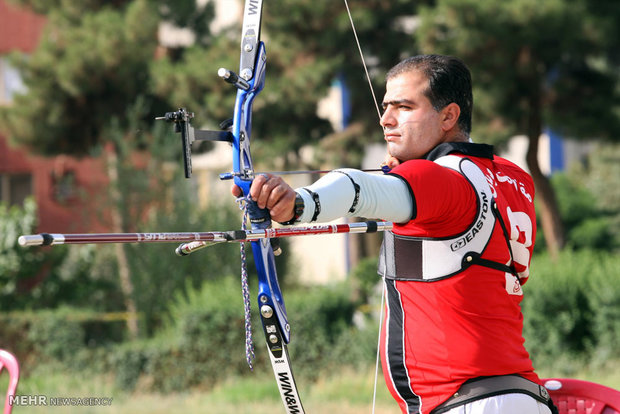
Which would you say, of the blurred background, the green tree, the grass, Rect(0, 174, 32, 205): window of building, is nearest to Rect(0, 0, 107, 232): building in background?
Rect(0, 174, 32, 205): window of building

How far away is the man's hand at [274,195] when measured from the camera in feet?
6.51

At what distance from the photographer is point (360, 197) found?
6.71 ft

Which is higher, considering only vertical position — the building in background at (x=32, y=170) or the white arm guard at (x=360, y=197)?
the building in background at (x=32, y=170)

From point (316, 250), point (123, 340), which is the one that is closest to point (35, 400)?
point (123, 340)

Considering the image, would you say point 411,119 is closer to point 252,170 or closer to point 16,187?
point 252,170

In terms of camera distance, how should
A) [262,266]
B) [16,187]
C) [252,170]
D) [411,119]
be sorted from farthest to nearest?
1. [16,187]
2. [262,266]
3. [252,170]
4. [411,119]

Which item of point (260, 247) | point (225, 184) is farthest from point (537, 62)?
point (260, 247)

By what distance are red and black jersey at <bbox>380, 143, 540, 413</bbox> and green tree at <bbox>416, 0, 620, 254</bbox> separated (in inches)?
305

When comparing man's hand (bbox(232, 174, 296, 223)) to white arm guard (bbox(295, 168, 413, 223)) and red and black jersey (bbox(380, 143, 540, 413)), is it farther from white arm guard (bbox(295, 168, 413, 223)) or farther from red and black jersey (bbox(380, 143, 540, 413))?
red and black jersey (bbox(380, 143, 540, 413))

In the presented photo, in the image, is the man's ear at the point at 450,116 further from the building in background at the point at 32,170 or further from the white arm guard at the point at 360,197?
the building in background at the point at 32,170

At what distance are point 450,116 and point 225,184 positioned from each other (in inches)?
535

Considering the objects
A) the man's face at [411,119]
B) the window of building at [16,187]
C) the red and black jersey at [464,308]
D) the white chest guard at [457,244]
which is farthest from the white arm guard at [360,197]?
the window of building at [16,187]

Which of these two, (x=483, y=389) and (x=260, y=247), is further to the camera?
(x=260, y=247)

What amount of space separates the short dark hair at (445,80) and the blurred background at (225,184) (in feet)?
18.5
